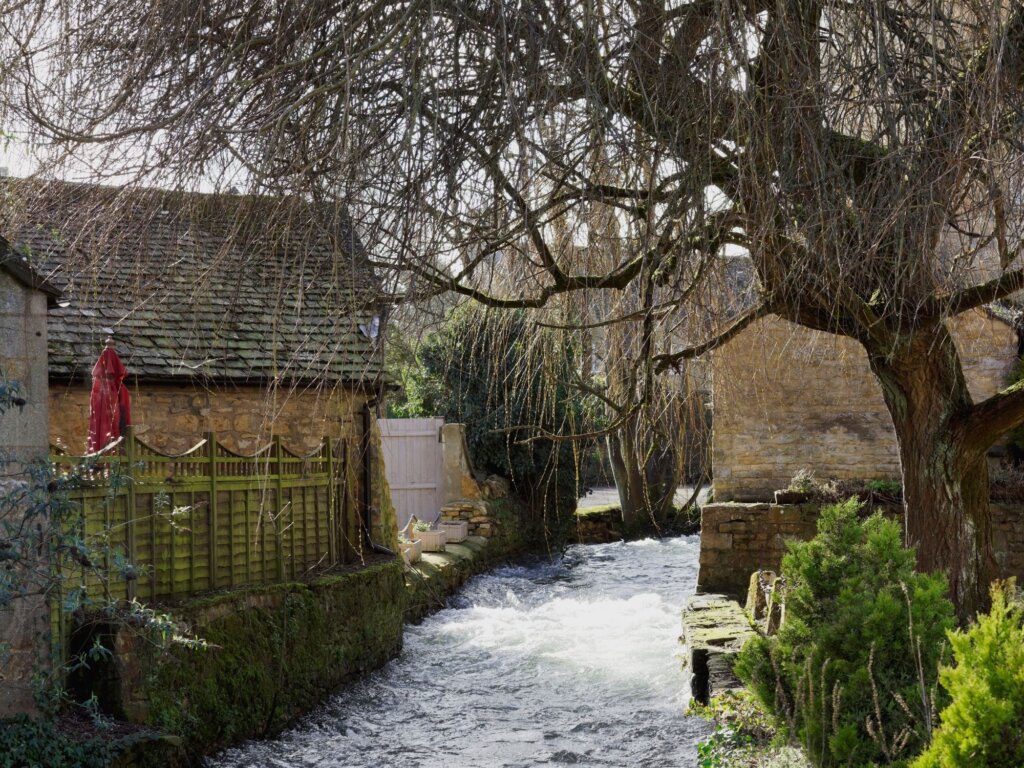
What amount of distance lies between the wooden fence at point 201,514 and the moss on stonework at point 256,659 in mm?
355

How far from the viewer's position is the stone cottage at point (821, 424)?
549 inches

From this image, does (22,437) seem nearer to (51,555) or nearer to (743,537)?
(51,555)

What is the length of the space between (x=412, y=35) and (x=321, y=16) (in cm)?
62

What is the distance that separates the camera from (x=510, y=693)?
420 inches

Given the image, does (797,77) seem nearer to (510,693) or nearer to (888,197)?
(888,197)

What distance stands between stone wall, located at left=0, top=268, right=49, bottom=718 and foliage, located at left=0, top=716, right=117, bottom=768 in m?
0.22

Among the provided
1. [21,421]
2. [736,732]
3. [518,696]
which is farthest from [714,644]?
[21,421]

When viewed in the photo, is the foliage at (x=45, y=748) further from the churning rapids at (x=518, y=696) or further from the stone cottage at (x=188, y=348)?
the stone cottage at (x=188, y=348)

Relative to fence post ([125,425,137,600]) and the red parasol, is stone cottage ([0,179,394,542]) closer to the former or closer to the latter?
the red parasol

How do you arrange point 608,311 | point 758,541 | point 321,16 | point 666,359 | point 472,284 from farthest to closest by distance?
point 758,541 → point 608,311 → point 666,359 → point 472,284 → point 321,16

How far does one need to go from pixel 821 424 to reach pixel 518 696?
19.1 ft

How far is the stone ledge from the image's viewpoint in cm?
829

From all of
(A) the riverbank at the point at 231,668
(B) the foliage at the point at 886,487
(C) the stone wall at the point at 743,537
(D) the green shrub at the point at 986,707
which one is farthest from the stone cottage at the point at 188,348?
(B) the foliage at the point at 886,487

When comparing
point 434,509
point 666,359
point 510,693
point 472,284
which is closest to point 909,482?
point 666,359
